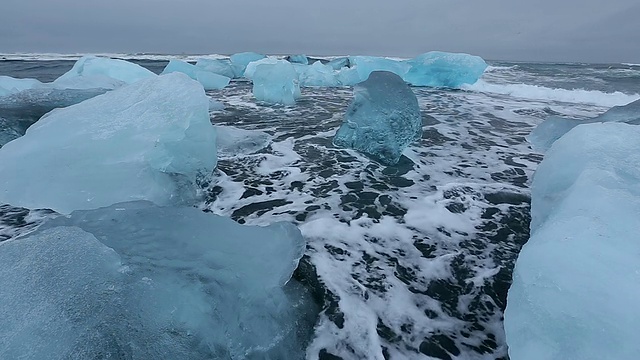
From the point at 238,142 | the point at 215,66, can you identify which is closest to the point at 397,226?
the point at 238,142

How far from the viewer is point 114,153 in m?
3.11

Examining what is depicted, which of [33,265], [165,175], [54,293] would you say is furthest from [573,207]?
[165,175]

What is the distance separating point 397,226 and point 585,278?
158 centimetres

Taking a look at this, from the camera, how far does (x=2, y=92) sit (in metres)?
6.68

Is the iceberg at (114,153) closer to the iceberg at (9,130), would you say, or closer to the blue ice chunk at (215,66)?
the iceberg at (9,130)

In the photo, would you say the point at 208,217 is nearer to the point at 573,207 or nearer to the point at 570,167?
the point at 573,207

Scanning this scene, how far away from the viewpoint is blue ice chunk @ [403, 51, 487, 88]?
13195mm

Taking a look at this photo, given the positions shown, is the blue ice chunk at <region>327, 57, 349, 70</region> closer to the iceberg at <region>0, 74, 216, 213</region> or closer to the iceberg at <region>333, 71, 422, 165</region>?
the iceberg at <region>333, 71, 422, 165</region>

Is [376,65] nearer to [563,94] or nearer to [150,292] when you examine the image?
[563,94]

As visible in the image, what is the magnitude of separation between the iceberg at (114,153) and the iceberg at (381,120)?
2.10 meters

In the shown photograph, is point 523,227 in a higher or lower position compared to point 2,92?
lower

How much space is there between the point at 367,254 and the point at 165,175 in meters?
1.98

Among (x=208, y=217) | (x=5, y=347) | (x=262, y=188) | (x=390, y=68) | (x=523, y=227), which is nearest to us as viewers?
(x=5, y=347)

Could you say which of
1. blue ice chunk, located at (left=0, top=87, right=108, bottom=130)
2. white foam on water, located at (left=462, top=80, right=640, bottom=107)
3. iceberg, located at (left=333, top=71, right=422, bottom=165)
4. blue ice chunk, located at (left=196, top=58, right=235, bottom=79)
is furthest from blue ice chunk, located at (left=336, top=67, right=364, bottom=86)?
blue ice chunk, located at (left=0, top=87, right=108, bottom=130)
